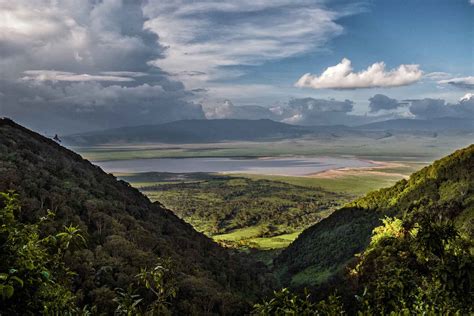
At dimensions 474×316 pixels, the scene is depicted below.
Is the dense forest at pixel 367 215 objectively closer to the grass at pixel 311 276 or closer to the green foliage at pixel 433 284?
the grass at pixel 311 276

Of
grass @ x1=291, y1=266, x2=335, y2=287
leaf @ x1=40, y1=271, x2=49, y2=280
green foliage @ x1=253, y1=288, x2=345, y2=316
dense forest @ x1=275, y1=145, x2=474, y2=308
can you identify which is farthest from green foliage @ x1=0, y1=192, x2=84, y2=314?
grass @ x1=291, y1=266, x2=335, y2=287

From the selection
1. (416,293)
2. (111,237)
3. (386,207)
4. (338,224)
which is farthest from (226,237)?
(416,293)

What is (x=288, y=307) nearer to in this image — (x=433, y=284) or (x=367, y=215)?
(x=433, y=284)

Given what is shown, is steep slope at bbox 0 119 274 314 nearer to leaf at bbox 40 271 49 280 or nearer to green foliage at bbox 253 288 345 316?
green foliage at bbox 253 288 345 316

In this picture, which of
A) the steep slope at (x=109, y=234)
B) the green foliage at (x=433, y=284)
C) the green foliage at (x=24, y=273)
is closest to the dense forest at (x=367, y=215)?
the steep slope at (x=109, y=234)

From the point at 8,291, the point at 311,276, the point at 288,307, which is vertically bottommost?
the point at 311,276

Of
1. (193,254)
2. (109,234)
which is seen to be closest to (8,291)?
(109,234)

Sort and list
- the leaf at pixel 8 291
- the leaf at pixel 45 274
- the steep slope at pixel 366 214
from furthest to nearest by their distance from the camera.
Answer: the steep slope at pixel 366 214 < the leaf at pixel 45 274 < the leaf at pixel 8 291
